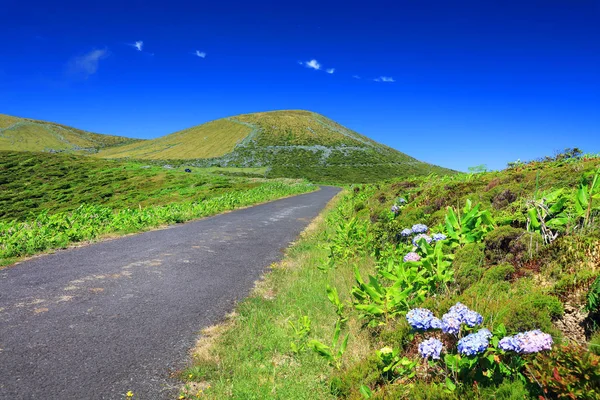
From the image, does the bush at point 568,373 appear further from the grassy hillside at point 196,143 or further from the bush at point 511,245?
the grassy hillside at point 196,143

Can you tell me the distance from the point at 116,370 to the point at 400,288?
3.03 meters

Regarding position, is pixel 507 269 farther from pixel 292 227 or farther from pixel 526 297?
pixel 292 227

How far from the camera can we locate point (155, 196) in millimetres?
34250

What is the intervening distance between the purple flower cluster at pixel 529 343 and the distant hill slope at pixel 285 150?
75.7m

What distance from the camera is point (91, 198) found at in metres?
34.8

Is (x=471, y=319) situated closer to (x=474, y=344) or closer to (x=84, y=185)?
(x=474, y=344)

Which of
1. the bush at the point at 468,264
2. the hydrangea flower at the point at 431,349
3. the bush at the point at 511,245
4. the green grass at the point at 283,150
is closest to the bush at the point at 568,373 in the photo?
the hydrangea flower at the point at 431,349

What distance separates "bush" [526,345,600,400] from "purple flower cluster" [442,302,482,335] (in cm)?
38

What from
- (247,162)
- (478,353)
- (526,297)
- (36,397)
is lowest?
(36,397)

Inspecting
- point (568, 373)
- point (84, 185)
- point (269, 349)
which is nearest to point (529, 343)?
point (568, 373)

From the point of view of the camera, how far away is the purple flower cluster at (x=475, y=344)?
2.06 metres

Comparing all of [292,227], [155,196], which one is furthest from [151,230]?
[155,196]

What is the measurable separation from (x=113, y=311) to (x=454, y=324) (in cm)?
466

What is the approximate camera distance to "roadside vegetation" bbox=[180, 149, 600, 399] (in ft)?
7.00
